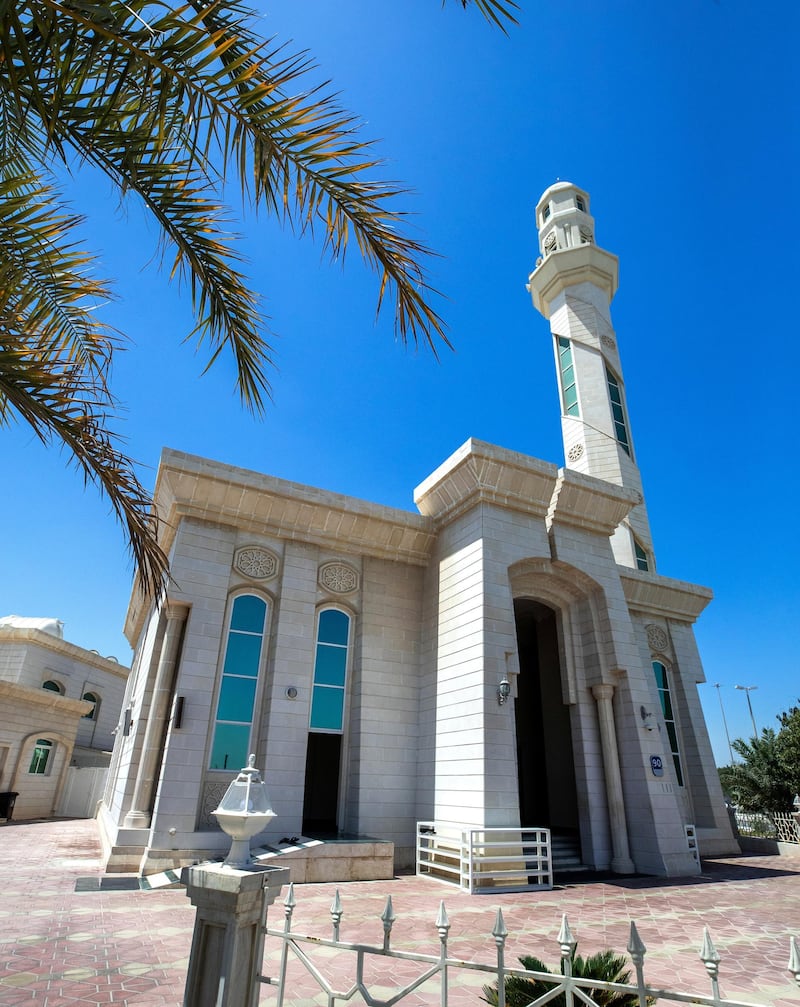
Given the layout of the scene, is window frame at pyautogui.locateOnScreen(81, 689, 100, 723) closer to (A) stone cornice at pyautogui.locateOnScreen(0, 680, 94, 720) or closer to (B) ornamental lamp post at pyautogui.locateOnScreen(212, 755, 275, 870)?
(A) stone cornice at pyautogui.locateOnScreen(0, 680, 94, 720)

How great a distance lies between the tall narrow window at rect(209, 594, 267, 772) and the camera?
10211mm

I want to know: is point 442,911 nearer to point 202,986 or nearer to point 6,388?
point 202,986

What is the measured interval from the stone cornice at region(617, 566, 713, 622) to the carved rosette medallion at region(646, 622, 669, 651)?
1.26ft

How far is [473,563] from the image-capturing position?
11305 millimetres

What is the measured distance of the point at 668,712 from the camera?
49.3 ft

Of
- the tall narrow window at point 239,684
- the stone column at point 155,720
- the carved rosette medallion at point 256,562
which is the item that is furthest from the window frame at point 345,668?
the stone column at point 155,720

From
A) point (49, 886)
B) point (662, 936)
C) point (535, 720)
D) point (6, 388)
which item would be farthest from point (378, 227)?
point (535, 720)

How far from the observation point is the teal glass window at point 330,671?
1125 cm

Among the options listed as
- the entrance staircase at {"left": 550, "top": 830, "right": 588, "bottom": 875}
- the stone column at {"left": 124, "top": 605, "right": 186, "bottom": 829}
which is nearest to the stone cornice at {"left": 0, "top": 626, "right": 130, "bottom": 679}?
the stone column at {"left": 124, "top": 605, "right": 186, "bottom": 829}

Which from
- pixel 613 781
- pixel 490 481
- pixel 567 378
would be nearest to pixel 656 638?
pixel 613 781

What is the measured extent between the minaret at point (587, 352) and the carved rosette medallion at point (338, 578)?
335 inches

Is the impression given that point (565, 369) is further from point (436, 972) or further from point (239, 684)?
point (436, 972)

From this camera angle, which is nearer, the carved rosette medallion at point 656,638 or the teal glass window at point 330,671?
the teal glass window at point 330,671

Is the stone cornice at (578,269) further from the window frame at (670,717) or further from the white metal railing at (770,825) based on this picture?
the white metal railing at (770,825)
